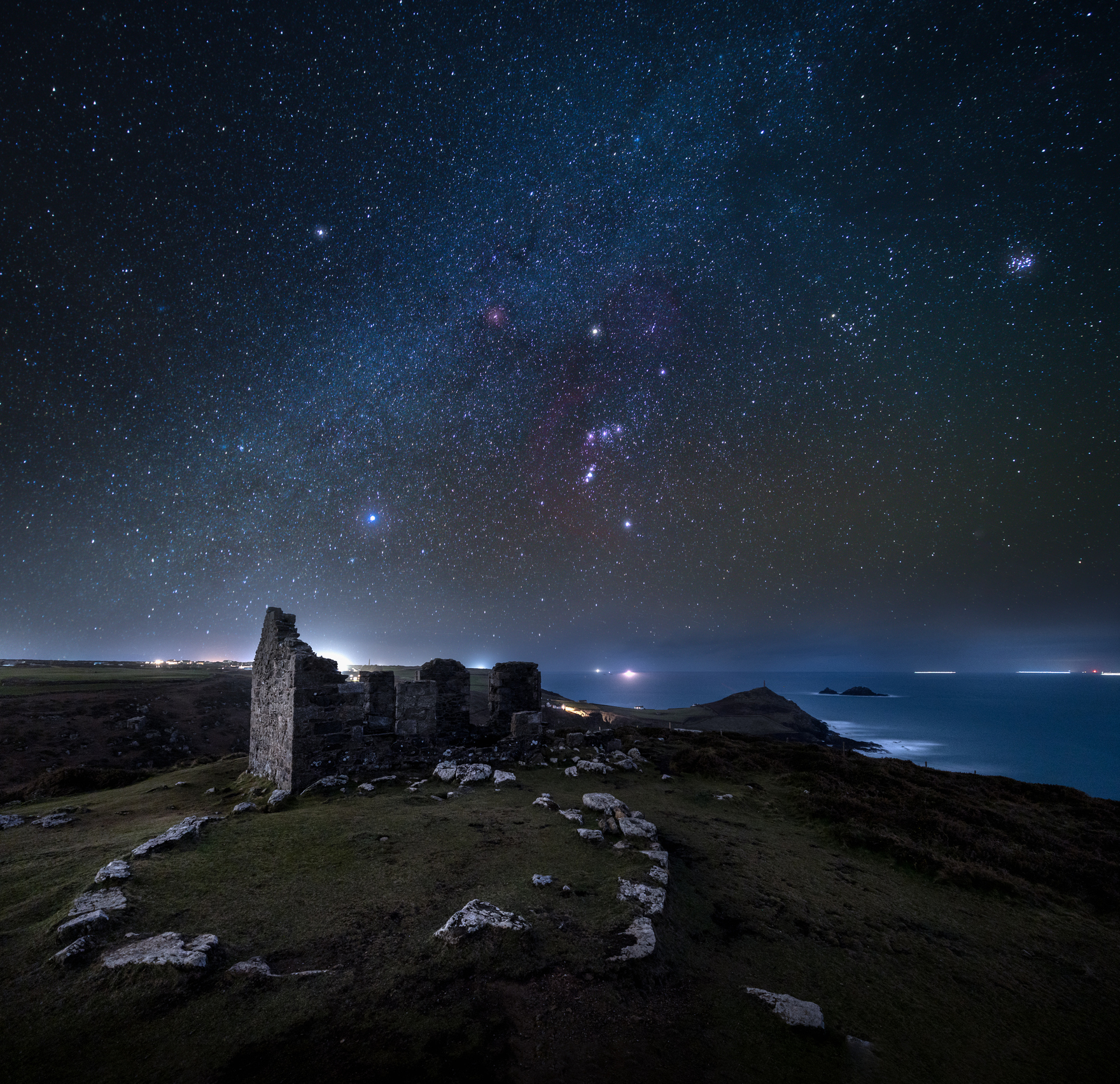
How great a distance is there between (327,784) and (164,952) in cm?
732

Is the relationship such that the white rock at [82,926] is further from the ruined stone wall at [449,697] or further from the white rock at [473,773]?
the ruined stone wall at [449,697]

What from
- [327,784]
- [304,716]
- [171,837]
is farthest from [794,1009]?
[304,716]

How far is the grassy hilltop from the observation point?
3.85 meters

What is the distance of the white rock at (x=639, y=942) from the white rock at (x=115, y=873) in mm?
5818

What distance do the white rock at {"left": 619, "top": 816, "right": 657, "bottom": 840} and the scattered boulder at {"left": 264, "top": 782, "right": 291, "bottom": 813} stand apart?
6.11 m

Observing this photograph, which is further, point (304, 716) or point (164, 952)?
point (304, 716)

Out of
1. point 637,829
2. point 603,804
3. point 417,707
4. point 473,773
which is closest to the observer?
point 637,829

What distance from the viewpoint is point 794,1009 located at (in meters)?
4.73

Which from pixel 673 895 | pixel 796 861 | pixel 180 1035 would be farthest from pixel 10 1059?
pixel 796 861

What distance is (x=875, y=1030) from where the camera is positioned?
4.72 meters

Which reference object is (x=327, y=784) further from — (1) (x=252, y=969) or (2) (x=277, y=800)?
(1) (x=252, y=969)

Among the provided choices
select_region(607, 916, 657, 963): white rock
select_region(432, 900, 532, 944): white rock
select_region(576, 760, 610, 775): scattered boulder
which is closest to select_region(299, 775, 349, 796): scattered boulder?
select_region(576, 760, 610, 775): scattered boulder

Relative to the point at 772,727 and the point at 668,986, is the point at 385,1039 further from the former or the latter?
the point at 772,727

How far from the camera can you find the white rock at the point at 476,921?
5.20 metres
